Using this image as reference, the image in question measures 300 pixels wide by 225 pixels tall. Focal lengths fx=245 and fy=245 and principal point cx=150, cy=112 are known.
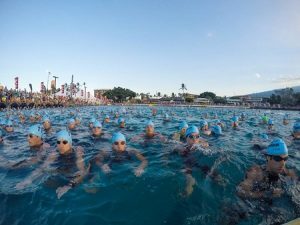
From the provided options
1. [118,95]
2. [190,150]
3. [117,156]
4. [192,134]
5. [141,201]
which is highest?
[118,95]

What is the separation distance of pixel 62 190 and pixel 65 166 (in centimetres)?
143

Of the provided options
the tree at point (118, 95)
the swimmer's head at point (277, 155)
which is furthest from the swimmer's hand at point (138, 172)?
the tree at point (118, 95)

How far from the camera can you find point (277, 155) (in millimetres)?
5566

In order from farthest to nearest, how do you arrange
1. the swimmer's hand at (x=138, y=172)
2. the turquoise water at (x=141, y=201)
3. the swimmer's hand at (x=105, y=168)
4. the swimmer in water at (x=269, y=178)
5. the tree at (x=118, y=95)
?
the tree at (x=118, y=95)
the swimmer's hand at (x=105, y=168)
the swimmer's hand at (x=138, y=172)
the swimmer in water at (x=269, y=178)
the turquoise water at (x=141, y=201)

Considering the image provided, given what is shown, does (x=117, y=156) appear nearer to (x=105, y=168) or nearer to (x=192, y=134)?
(x=105, y=168)

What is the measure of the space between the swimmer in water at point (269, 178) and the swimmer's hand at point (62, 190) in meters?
3.82

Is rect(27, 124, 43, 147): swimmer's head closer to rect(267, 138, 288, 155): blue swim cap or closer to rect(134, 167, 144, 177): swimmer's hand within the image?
rect(134, 167, 144, 177): swimmer's hand

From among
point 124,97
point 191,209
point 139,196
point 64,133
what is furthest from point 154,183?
point 124,97

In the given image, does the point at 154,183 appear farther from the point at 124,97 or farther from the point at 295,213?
the point at 124,97

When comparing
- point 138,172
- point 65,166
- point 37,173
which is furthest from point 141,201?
point 37,173

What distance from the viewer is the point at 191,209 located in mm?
4887

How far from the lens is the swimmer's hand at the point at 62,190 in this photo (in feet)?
17.4

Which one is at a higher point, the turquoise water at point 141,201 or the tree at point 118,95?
the tree at point 118,95

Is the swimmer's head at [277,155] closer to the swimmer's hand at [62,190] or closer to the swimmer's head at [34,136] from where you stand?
the swimmer's hand at [62,190]
